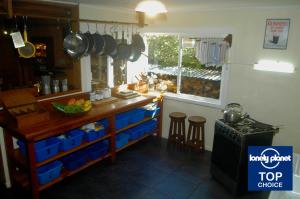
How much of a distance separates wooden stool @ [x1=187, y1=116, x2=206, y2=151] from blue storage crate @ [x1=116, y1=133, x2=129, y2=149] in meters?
0.96

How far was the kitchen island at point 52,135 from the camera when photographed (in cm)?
241

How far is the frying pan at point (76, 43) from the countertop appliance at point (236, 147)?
1.83 meters

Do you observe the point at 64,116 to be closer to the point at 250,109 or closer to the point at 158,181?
the point at 158,181

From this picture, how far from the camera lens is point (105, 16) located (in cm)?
355

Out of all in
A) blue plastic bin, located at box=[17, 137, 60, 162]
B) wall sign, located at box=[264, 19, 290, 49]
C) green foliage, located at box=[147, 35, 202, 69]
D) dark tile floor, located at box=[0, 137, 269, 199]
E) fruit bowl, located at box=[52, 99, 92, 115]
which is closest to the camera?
blue plastic bin, located at box=[17, 137, 60, 162]

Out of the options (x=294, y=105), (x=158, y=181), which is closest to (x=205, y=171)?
(x=158, y=181)

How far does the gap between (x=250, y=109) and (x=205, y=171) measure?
3.45ft

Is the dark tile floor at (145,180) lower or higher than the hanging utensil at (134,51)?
lower

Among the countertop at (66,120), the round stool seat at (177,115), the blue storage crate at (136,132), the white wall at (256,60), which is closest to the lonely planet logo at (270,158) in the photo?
the white wall at (256,60)

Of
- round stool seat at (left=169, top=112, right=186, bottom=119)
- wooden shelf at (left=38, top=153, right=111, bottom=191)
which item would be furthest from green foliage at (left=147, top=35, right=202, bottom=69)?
wooden shelf at (left=38, top=153, right=111, bottom=191)

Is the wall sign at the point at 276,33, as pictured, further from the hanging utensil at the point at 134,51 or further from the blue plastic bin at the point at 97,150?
the blue plastic bin at the point at 97,150

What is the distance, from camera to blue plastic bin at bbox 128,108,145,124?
363 cm

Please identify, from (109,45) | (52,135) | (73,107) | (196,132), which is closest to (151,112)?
(196,132)

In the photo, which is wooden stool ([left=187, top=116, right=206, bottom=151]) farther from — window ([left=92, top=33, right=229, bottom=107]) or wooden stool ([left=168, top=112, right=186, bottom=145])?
window ([left=92, top=33, right=229, bottom=107])
